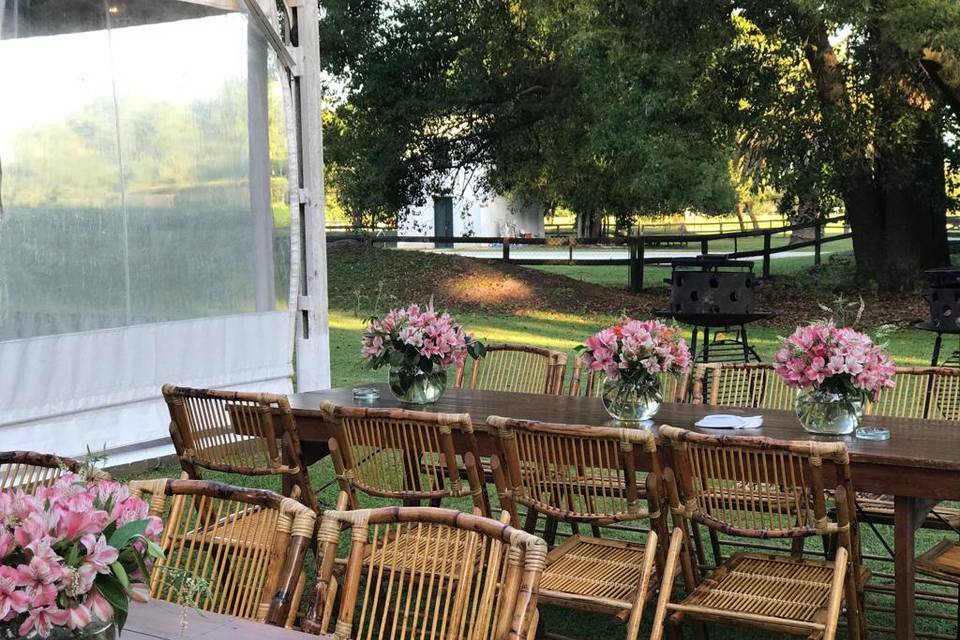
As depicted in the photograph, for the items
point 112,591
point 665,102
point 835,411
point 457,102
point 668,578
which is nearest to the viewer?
point 112,591

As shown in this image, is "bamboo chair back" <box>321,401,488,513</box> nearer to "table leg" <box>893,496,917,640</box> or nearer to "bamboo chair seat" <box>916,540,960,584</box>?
"table leg" <box>893,496,917,640</box>

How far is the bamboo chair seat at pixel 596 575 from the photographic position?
381 centimetres

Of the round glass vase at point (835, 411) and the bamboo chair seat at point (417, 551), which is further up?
the round glass vase at point (835, 411)

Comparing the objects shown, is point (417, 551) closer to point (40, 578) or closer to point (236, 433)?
point (236, 433)

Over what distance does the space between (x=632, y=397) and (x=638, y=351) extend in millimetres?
204

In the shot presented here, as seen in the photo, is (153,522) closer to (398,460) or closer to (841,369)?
(398,460)

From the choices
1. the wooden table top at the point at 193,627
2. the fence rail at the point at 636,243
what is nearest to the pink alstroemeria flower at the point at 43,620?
the wooden table top at the point at 193,627

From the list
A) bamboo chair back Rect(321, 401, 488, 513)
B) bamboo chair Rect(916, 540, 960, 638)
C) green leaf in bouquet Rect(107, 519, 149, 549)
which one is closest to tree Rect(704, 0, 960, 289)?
bamboo chair Rect(916, 540, 960, 638)

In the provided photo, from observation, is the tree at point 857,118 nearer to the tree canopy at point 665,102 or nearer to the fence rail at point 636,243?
the tree canopy at point 665,102

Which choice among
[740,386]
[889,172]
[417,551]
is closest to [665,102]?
[889,172]

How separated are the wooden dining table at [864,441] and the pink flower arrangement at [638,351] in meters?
0.22

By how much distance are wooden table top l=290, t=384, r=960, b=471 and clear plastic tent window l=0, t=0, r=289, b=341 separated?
7.71 ft

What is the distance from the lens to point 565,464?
395 cm

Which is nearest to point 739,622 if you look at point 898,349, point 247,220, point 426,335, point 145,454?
point 426,335
